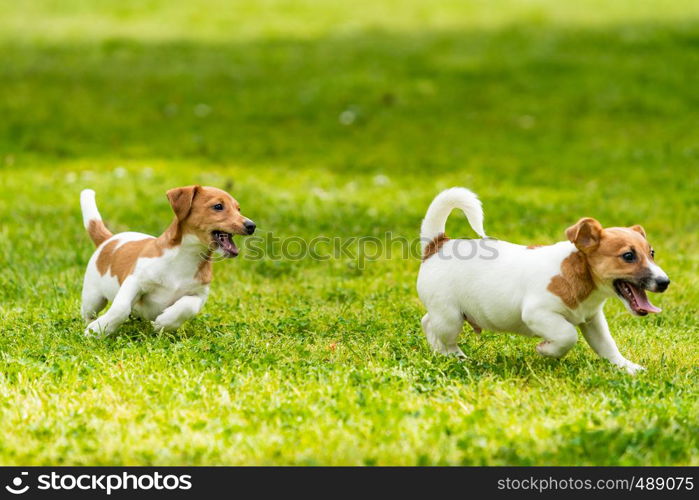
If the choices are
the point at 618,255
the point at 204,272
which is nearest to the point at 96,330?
the point at 204,272

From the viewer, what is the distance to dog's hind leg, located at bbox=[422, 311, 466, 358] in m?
6.07

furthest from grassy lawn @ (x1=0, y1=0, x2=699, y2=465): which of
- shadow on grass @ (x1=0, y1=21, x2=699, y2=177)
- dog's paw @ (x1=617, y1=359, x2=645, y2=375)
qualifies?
dog's paw @ (x1=617, y1=359, x2=645, y2=375)

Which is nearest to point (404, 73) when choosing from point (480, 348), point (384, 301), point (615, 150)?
point (615, 150)

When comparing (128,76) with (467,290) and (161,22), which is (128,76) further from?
(467,290)

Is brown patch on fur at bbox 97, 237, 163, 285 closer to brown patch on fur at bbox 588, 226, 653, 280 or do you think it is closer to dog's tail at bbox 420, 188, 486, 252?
dog's tail at bbox 420, 188, 486, 252

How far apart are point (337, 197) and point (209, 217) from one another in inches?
223

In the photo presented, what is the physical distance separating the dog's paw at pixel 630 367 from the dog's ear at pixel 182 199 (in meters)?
3.03

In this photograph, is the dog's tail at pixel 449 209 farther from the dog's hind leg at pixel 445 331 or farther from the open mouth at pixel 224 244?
the open mouth at pixel 224 244

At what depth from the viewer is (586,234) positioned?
221 inches

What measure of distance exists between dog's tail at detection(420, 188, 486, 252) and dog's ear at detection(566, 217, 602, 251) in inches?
23.2

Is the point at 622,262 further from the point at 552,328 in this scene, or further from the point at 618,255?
the point at 552,328

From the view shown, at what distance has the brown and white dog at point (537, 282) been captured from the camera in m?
5.55

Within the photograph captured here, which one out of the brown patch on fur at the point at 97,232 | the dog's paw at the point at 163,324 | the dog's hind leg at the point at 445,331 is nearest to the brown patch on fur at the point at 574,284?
the dog's hind leg at the point at 445,331

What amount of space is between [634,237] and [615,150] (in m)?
9.79
